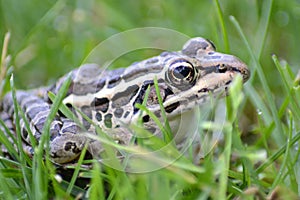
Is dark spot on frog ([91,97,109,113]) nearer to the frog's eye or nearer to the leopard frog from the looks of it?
the leopard frog

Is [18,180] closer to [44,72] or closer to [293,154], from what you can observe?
[293,154]

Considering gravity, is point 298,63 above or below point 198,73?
below

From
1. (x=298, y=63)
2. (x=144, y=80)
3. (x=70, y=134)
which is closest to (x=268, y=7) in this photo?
(x=298, y=63)

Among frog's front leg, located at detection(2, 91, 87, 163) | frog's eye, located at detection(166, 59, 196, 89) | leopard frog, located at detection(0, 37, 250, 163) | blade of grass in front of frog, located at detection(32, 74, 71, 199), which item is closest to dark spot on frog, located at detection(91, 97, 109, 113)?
leopard frog, located at detection(0, 37, 250, 163)

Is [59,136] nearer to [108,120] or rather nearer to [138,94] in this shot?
[108,120]

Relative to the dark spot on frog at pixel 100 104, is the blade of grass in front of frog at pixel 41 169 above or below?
above

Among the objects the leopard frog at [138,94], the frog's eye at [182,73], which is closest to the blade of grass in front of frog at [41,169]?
the leopard frog at [138,94]

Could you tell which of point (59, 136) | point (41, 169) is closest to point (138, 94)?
point (59, 136)

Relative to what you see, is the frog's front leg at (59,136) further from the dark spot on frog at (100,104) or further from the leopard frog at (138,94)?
the dark spot on frog at (100,104)

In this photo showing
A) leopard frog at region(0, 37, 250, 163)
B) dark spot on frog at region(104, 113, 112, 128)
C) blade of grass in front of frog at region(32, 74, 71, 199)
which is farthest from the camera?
dark spot on frog at region(104, 113, 112, 128)
